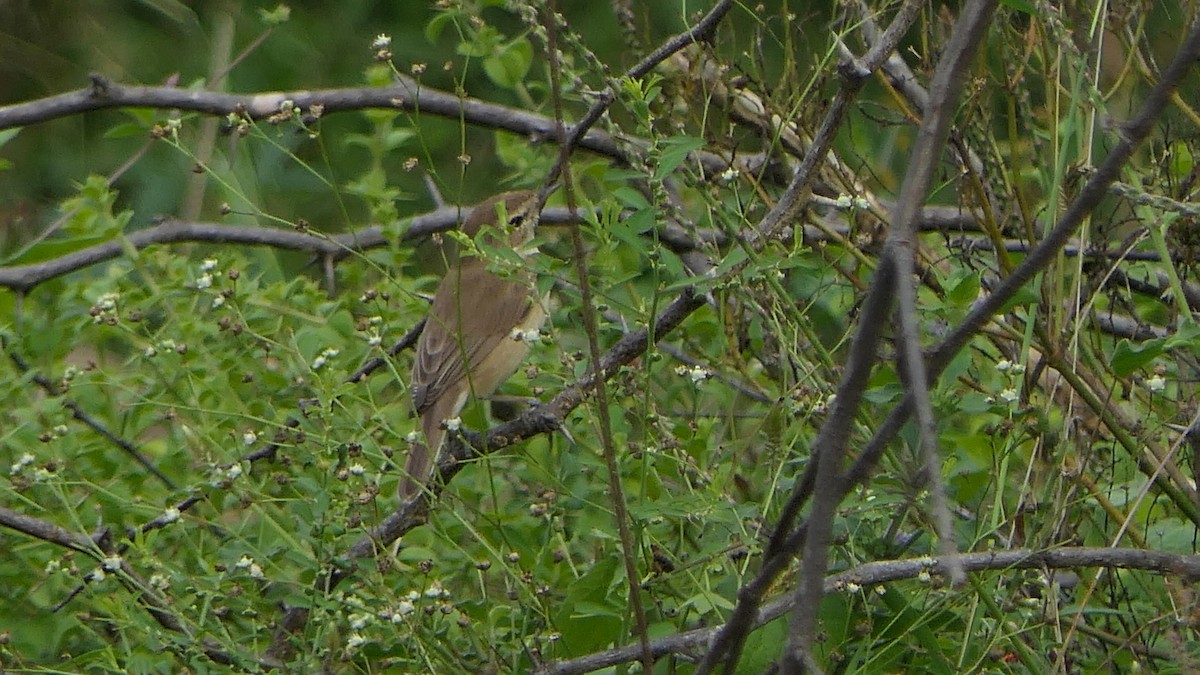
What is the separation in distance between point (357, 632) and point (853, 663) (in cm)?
78

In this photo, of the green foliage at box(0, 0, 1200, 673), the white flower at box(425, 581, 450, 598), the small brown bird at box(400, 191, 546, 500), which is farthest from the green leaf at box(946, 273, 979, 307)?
the small brown bird at box(400, 191, 546, 500)

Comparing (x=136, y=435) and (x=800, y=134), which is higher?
(x=800, y=134)

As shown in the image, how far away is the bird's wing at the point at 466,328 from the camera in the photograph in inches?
170

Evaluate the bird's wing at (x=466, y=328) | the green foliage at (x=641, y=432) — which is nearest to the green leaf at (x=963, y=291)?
the green foliage at (x=641, y=432)

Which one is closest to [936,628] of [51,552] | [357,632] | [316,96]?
[357,632]

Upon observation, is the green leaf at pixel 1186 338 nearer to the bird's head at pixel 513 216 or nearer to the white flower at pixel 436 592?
the bird's head at pixel 513 216

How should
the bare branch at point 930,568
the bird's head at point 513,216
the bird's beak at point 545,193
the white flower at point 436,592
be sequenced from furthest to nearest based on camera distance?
the bird's beak at point 545,193, the bird's head at point 513,216, the white flower at point 436,592, the bare branch at point 930,568

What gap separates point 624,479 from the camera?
2.86 meters

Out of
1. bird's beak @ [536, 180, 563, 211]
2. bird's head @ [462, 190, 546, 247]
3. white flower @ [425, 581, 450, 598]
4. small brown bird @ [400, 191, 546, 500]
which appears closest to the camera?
white flower @ [425, 581, 450, 598]

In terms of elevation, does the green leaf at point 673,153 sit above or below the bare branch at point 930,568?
above

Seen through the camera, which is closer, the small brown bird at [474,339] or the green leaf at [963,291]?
the green leaf at [963,291]

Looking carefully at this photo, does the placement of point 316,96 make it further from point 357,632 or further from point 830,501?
point 830,501

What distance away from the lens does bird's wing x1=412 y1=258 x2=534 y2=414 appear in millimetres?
4316

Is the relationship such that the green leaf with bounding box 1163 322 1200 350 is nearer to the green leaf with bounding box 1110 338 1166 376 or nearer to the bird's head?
the green leaf with bounding box 1110 338 1166 376
